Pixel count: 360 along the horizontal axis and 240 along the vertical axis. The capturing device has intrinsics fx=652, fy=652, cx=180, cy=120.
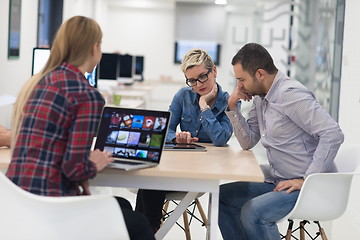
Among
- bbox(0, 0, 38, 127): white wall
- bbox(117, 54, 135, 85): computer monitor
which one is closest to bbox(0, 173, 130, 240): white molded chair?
bbox(0, 0, 38, 127): white wall

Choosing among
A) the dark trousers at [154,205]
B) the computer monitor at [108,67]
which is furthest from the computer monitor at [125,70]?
the dark trousers at [154,205]

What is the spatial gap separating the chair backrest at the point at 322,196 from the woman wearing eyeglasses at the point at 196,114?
65 centimetres

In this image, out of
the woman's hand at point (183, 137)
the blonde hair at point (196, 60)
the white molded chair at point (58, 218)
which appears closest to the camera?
the white molded chair at point (58, 218)

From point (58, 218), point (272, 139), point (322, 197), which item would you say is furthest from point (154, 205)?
point (58, 218)

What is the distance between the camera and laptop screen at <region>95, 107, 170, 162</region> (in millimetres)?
2664

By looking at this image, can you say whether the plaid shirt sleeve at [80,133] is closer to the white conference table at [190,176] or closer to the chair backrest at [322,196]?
the white conference table at [190,176]

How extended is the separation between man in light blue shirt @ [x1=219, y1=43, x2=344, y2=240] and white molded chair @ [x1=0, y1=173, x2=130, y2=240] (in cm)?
87

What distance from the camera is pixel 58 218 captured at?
219cm

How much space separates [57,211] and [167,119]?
664 millimetres

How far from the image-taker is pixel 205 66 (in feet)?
11.5

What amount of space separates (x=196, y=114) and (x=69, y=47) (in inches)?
55.4

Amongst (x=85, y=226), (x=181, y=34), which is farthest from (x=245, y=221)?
(x=181, y=34)

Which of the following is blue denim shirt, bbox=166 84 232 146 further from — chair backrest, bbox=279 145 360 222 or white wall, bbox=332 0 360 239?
white wall, bbox=332 0 360 239

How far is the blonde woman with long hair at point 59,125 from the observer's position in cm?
219
